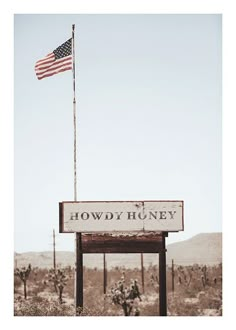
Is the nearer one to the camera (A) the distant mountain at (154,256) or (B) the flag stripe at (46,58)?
(A) the distant mountain at (154,256)

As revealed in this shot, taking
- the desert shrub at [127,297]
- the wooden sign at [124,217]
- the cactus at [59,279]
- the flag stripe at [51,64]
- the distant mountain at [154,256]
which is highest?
the flag stripe at [51,64]

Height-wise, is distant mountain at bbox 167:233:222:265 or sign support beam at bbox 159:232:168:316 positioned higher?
distant mountain at bbox 167:233:222:265

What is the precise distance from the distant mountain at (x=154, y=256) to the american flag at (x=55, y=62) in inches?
65.8

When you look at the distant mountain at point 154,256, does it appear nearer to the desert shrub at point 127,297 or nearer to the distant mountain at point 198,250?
the distant mountain at point 198,250

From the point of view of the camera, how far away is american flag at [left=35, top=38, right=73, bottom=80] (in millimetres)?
6051

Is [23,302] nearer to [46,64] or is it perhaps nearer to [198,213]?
[198,213]

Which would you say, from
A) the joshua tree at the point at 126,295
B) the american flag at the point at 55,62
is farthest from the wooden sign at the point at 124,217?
the american flag at the point at 55,62

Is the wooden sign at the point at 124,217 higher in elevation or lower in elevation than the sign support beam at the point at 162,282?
higher

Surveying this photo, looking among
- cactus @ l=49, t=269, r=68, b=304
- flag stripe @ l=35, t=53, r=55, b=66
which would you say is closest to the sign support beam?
cactus @ l=49, t=269, r=68, b=304

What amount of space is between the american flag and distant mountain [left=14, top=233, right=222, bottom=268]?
1.67 metres

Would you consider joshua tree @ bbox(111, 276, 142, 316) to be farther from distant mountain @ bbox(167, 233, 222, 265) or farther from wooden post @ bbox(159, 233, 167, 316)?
distant mountain @ bbox(167, 233, 222, 265)

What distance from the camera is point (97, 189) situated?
19.9ft

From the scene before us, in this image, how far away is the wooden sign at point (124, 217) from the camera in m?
5.91

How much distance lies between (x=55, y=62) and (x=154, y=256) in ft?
6.62
